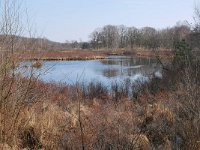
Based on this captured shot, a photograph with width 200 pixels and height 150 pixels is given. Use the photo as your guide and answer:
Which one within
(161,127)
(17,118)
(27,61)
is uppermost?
(27,61)

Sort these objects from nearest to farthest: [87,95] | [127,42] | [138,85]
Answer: [87,95] < [138,85] < [127,42]

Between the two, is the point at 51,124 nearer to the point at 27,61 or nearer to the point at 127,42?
the point at 27,61

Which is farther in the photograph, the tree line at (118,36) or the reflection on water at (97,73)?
the tree line at (118,36)

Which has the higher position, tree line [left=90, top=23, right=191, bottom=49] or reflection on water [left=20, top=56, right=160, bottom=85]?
tree line [left=90, top=23, right=191, bottom=49]

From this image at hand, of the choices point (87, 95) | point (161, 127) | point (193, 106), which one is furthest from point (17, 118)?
point (87, 95)

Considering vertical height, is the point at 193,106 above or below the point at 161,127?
above

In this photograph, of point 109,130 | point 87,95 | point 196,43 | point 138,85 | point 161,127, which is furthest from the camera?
point 196,43

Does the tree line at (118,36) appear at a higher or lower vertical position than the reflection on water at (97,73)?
higher

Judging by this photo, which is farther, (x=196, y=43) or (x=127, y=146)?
(x=196, y=43)

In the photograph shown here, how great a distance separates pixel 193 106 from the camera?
6.27m

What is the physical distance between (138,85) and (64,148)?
10856 mm

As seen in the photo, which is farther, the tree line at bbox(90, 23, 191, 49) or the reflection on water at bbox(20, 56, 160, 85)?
the tree line at bbox(90, 23, 191, 49)

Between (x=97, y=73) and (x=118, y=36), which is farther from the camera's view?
(x=118, y=36)

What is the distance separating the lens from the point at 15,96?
6414 millimetres
